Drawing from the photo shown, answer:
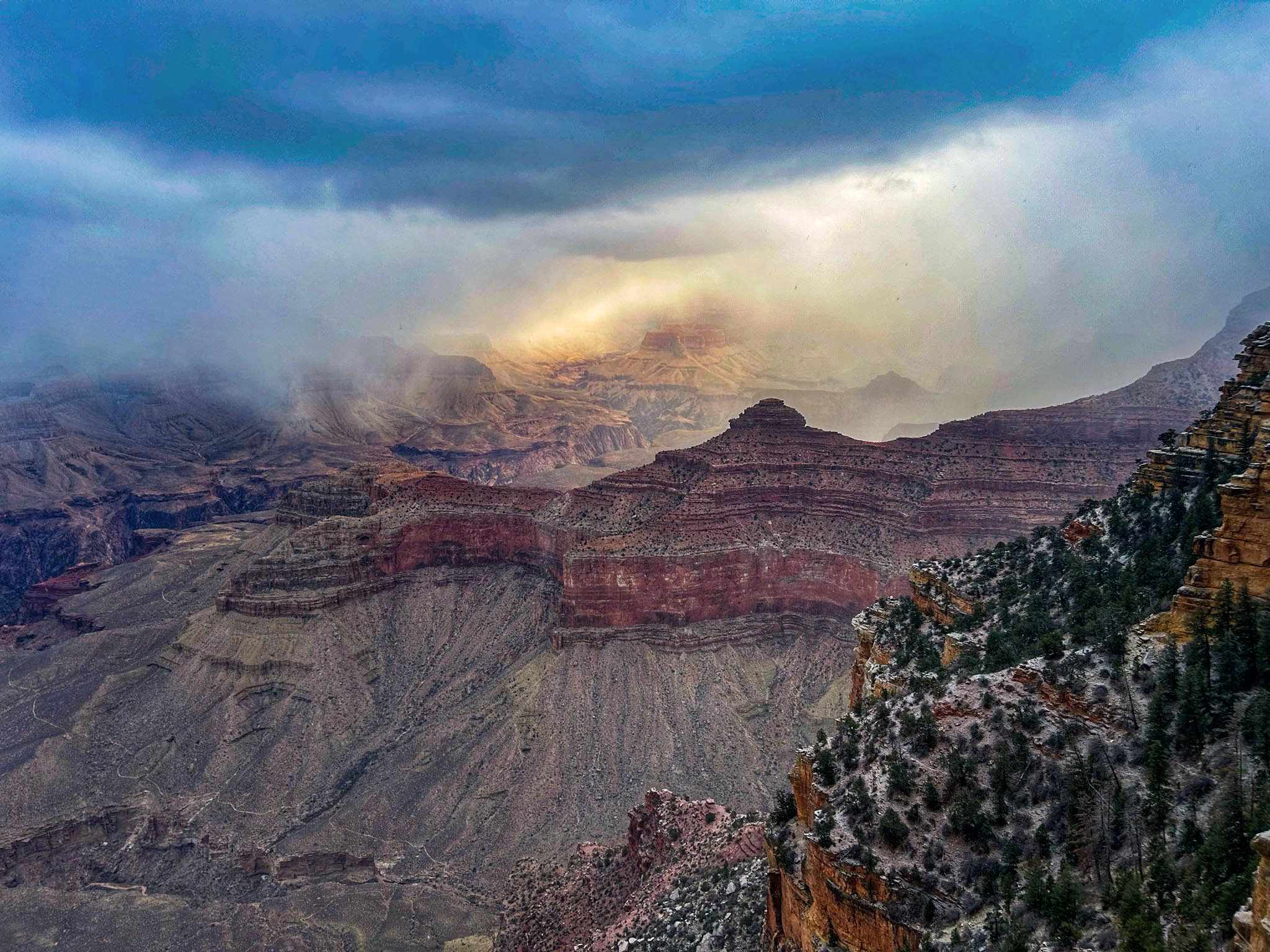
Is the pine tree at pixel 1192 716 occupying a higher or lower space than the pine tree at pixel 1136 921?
higher

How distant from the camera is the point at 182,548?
405ft

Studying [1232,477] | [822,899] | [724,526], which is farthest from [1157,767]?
[724,526]

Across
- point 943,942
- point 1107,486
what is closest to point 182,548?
point 1107,486

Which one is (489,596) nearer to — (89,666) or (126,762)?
(126,762)

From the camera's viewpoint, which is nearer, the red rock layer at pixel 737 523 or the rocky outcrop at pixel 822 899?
the rocky outcrop at pixel 822 899

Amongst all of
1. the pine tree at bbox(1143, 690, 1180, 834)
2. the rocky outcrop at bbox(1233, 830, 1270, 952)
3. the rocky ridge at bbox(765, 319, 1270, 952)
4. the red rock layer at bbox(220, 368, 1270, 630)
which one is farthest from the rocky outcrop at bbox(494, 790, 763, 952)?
the red rock layer at bbox(220, 368, 1270, 630)

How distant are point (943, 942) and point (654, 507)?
223 feet

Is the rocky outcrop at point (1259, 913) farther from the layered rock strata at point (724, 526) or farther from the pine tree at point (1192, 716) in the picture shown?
the layered rock strata at point (724, 526)

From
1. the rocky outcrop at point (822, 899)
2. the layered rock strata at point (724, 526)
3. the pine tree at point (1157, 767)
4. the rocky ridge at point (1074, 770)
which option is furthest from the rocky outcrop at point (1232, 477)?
the layered rock strata at point (724, 526)

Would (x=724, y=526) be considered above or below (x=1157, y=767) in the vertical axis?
below

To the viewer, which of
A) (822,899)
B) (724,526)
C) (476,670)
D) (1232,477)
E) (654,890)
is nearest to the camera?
(1232,477)

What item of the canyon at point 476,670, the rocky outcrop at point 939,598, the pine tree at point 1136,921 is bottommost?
the canyon at point 476,670

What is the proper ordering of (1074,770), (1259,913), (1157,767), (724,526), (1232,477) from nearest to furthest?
(1259,913)
(1157,767)
(1074,770)
(1232,477)
(724,526)

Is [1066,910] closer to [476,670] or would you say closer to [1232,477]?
[1232,477]
